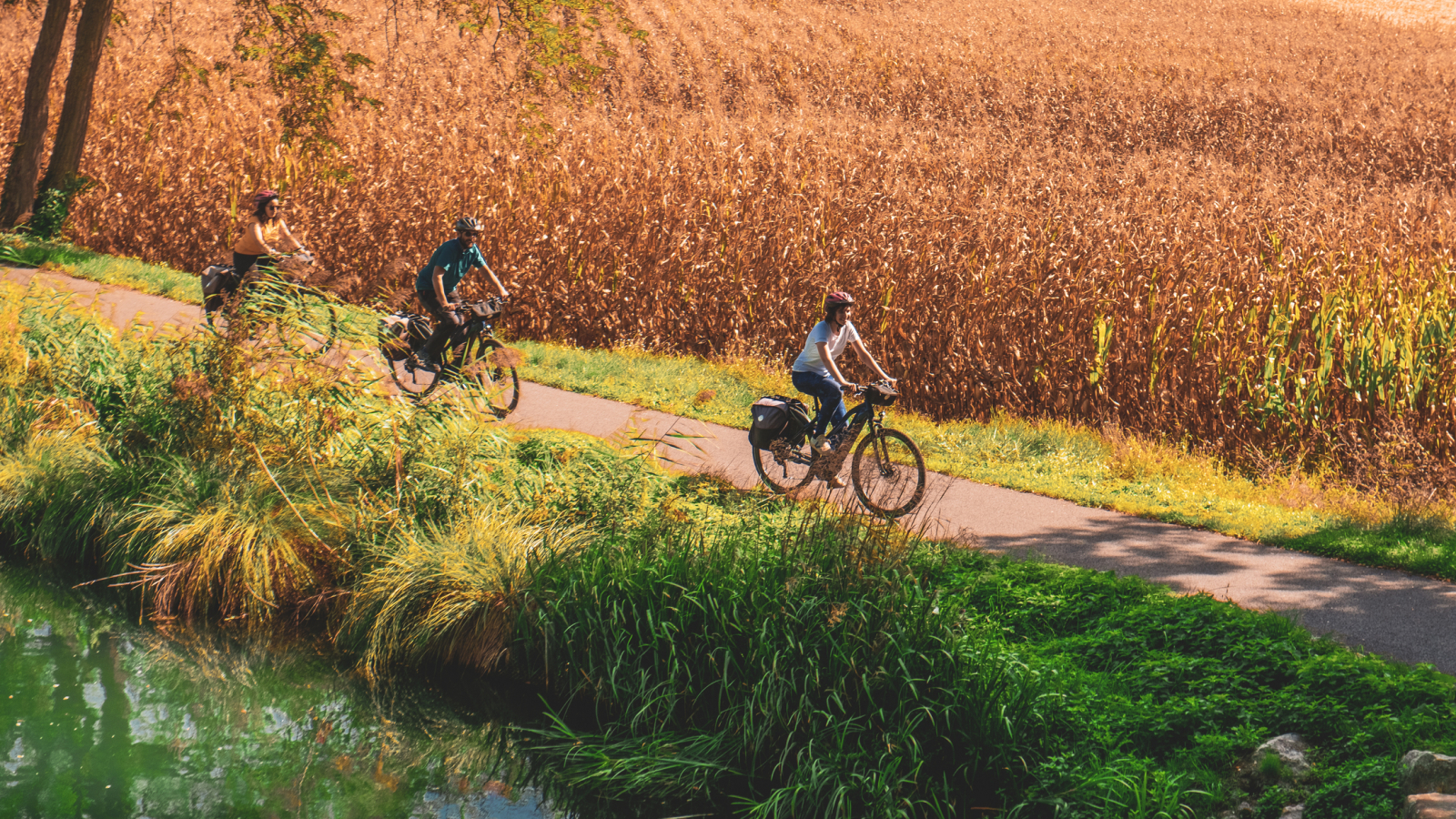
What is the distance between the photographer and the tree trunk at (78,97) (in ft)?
67.6

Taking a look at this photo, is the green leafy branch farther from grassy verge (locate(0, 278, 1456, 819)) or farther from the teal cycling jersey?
grassy verge (locate(0, 278, 1456, 819))

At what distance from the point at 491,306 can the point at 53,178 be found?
13411 millimetres

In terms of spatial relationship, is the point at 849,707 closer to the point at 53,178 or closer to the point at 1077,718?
the point at 1077,718

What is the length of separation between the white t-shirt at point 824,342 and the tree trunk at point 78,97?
16787 millimetres

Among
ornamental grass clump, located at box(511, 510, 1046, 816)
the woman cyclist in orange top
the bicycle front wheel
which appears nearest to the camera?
ornamental grass clump, located at box(511, 510, 1046, 816)

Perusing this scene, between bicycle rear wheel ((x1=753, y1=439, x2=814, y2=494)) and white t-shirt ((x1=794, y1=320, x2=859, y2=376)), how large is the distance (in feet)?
2.35

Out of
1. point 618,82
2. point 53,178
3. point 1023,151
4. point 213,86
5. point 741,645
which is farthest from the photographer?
point 618,82

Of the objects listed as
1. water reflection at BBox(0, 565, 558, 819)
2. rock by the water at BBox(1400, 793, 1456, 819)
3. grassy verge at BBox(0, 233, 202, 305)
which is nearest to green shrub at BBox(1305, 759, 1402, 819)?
rock by the water at BBox(1400, 793, 1456, 819)

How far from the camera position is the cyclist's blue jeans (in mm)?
10148

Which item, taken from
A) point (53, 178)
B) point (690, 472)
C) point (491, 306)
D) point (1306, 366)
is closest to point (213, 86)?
point (53, 178)

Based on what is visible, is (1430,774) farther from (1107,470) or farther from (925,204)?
(925,204)

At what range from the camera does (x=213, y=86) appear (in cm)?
3105

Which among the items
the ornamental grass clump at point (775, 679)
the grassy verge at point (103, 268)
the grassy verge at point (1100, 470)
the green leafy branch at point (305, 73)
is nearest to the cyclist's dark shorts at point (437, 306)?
the grassy verge at point (1100, 470)

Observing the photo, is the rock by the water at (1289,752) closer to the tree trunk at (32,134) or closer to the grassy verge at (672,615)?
the grassy verge at (672,615)
